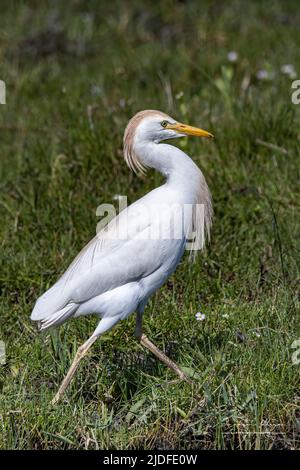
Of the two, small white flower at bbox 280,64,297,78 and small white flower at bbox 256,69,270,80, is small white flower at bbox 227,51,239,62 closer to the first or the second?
small white flower at bbox 256,69,270,80

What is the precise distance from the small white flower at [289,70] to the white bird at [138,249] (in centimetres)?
295

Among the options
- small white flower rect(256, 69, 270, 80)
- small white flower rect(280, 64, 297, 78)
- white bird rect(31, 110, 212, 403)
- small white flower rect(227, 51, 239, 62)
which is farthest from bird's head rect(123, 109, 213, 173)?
small white flower rect(227, 51, 239, 62)

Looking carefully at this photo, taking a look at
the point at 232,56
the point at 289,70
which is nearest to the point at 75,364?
the point at 289,70

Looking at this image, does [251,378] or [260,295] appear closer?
[251,378]

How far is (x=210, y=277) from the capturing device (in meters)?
5.18

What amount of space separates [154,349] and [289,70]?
11.2 feet

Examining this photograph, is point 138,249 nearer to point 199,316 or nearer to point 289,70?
point 199,316

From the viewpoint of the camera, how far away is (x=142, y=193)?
19.2ft

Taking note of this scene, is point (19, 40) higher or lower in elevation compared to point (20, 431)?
higher

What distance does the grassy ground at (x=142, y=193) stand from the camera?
13.1 ft

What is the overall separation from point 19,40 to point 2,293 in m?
4.26
